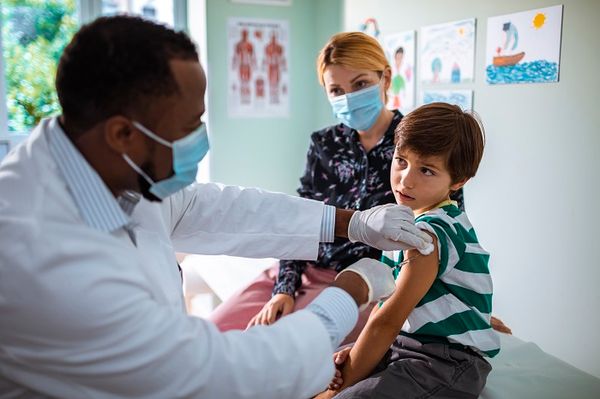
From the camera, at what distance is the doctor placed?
890mm

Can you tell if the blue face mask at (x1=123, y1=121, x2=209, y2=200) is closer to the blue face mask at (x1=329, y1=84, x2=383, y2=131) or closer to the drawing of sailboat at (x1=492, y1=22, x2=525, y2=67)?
the blue face mask at (x1=329, y1=84, x2=383, y2=131)

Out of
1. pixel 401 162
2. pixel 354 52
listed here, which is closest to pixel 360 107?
pixel 354 52

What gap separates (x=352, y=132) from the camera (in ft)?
6.70

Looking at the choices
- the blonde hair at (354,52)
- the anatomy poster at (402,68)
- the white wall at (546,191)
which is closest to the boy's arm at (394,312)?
the blonde hair at (354,52)

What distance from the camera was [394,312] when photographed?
4.26 ft

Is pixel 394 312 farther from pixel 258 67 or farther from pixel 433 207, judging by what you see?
pixel 258 67

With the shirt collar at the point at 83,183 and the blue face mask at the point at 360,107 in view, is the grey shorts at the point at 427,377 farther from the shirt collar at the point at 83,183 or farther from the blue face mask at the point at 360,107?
the blue face mask at the point at 360,107

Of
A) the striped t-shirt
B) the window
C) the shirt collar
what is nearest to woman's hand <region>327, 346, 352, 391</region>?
the striped t-shirt

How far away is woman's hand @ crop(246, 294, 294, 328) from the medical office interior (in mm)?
660

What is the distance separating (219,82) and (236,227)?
2452 millimetres

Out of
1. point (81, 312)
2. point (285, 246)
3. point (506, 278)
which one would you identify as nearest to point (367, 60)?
point (285, 246)

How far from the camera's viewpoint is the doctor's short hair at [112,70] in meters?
0.95

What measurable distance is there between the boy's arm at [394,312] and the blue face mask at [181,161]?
20.9 inches

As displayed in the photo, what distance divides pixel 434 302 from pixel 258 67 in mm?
2863
